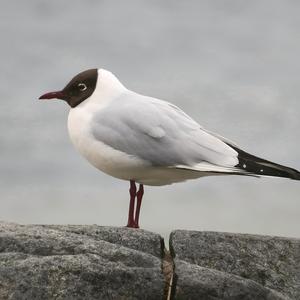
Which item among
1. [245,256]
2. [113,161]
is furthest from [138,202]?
[245,256]

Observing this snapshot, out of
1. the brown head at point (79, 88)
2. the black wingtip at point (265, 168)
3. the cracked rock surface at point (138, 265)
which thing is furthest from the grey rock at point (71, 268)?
the brown head at point (79, 88)

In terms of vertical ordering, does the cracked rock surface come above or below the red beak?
below

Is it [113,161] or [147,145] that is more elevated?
[147,145]

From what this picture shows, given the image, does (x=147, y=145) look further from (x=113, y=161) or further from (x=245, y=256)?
(x=245, y=256)

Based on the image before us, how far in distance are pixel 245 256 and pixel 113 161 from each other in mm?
1880

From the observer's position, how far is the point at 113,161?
877 cm

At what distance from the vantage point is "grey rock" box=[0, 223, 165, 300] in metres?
7.07

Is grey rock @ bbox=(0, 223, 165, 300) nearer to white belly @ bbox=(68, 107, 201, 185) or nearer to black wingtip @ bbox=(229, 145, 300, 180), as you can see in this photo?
Answer: white belly @ bbox=(68, 107, 201, 185)

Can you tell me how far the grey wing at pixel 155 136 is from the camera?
8711 millimetres

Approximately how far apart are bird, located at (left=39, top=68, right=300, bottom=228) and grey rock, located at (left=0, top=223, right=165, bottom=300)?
1.26 meters

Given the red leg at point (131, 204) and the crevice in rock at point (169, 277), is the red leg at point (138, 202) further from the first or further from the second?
the crevice in rock at point (169, 277)

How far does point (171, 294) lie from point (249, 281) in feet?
2.91

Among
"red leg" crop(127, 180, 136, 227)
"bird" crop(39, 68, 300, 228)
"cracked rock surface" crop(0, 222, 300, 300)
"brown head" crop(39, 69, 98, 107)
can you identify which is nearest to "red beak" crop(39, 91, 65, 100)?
"brown head" crop(39, 69, 98, 107)

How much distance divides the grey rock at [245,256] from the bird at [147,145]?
79 centimetres
